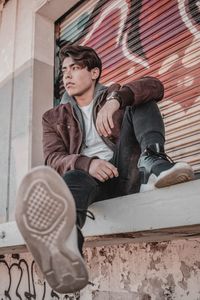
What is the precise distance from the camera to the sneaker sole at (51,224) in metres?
1.38

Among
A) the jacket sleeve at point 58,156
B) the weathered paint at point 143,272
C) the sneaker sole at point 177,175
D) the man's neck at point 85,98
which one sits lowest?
the weathered paint at point 143,272

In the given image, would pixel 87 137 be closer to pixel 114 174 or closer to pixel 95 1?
pixel 114 174

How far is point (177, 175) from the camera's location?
5.53 ft

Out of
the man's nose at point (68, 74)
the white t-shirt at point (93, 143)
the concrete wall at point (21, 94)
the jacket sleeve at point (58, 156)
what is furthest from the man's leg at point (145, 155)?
the concrete wall at point (21, 94)

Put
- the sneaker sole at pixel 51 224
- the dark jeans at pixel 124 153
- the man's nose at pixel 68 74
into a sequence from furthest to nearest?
1. the man's nose at pixel 68 74
2. the dark jeans at pixel 124 153
3. the sneaker sole at pixel 51 224

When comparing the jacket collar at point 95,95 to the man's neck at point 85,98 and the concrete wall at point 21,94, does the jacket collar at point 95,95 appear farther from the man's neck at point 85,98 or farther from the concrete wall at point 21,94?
the concrete wall at point 21,94

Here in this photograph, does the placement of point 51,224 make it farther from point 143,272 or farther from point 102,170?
point 143,272

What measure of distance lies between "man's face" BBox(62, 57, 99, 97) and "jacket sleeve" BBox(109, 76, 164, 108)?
465 millimetres

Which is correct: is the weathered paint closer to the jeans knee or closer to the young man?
the young man

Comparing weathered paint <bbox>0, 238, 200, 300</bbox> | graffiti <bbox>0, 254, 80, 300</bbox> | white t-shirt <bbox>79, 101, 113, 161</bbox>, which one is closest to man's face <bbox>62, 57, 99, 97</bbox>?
white t-shirt <bbox>79, 101, 113, 161</bbox>

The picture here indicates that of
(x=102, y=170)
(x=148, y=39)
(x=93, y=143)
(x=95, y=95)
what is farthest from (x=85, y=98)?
(x=148, y=39)

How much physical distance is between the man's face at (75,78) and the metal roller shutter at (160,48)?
3.78 ft

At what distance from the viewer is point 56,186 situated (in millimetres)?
1393

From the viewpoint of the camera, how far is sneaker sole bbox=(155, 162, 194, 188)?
1676 millimetres
